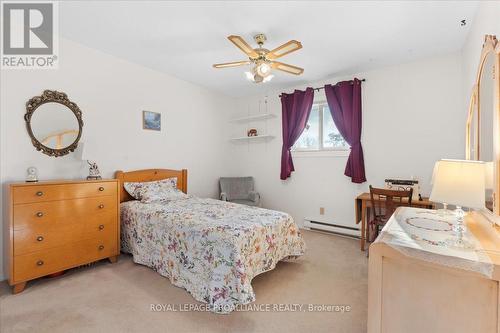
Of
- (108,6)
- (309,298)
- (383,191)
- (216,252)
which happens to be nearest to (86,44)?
(108,6)

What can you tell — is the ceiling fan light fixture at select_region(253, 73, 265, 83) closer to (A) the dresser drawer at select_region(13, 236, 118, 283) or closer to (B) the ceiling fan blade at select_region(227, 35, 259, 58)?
(B) the ceiling fan blade at select_region(227, 35, 259, 58)

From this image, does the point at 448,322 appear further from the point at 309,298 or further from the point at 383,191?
the point at 383,191

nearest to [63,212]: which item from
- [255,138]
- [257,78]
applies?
[257,78]

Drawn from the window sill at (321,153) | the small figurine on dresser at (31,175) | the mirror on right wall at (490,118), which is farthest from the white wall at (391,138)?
the small figurine on dresser at (31,175)

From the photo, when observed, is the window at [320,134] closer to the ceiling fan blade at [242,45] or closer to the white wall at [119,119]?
the white wall at [119,119]

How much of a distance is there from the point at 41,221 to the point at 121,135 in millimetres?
1444

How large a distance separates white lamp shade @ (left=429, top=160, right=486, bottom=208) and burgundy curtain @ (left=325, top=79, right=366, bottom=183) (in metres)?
2.45

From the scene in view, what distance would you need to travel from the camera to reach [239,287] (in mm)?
1873

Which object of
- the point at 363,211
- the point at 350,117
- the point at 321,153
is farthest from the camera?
the point at 321,153

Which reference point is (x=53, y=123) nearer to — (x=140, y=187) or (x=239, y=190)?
(x=140, y=187)

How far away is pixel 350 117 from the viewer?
12.1ft

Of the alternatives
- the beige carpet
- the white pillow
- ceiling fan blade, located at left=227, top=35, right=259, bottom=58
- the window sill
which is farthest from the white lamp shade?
the white pillow

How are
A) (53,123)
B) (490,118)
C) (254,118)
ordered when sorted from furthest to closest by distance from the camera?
1. (254,118)
2. (53,123)
3. (490,118)

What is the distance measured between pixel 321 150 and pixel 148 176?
282 cm
